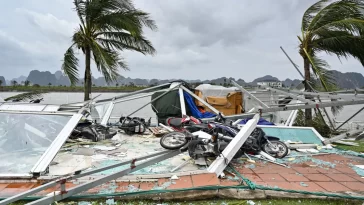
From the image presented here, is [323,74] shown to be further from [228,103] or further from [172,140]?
[172,140]

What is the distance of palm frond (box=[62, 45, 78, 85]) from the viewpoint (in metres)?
9.47

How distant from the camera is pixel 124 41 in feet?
32.3

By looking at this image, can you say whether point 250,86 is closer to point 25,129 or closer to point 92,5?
point 92,5

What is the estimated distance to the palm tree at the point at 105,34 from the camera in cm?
890

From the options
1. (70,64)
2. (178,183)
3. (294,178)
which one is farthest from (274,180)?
(70,64)

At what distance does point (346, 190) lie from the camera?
3.36 metres

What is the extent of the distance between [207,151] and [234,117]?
2.05 m

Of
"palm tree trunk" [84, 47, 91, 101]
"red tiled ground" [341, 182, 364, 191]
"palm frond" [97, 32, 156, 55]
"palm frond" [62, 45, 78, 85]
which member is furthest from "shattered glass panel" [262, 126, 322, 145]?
A: "palm frond" [62, 45, 78, 85]

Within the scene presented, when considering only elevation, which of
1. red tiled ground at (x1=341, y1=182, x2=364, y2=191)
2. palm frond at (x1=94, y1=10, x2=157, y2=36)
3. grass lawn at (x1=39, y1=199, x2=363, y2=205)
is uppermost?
palm frond at (x1=94, y1=10, x2=157, y2=36)

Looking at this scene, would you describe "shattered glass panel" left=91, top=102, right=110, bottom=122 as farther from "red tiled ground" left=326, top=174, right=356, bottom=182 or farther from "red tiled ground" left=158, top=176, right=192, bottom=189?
"red tiled ground" left=326, top=174, right=356, bottom=182

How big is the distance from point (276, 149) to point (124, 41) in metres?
7.19

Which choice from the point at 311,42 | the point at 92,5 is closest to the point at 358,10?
the point at 311,42

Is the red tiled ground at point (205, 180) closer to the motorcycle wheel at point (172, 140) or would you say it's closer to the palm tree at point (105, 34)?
the motorcycle wheel at point (172, 140)

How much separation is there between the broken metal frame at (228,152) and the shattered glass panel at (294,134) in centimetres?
236
